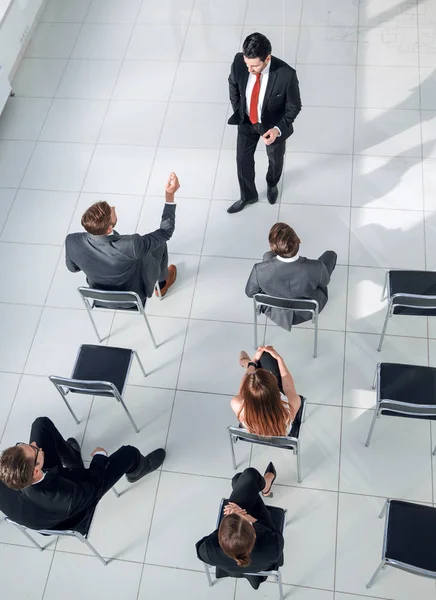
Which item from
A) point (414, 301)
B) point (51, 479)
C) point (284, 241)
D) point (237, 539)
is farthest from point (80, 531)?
point (414, 301)

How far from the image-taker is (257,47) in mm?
3518

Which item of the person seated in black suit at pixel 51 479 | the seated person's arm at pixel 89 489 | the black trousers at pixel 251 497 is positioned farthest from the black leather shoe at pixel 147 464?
the black trousers at pixel 251 497

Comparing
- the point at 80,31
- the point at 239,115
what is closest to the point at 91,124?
the point at 80,31

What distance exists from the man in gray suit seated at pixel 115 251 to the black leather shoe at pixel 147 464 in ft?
3.34

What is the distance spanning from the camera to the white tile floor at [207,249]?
11.0 ft

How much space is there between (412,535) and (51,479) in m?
1.81

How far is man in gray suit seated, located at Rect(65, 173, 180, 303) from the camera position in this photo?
11.0ft

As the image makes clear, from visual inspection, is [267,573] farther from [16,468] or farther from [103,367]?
[103,367]

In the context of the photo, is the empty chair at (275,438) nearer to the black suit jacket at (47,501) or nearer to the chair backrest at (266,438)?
the chair backrest at (266,438)

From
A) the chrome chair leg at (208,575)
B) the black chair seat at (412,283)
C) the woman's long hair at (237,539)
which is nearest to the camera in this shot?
the woman's long hair at (237,539)

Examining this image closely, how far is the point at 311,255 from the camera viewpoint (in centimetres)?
441

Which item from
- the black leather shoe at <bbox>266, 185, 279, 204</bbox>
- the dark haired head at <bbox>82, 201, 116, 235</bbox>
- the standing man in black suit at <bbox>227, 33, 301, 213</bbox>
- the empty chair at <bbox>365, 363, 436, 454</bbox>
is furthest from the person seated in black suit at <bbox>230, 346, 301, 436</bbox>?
the black leather shoe at <bbox>266, 185, 279, 204</bbox>

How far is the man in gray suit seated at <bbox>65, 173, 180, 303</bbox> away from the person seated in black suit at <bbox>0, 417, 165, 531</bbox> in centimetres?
96

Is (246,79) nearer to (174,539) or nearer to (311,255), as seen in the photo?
(311,255)
